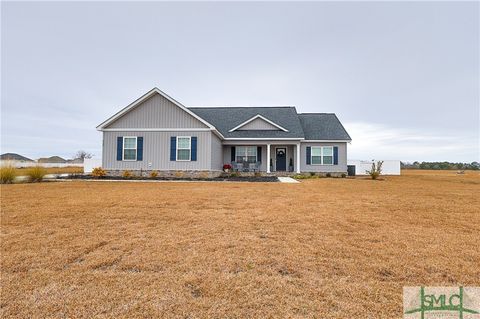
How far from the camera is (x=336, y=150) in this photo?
821 inches

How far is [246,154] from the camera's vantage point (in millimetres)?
21234

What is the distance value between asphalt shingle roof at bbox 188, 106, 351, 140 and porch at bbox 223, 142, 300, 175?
1033 millimetres

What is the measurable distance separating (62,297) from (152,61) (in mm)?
21090

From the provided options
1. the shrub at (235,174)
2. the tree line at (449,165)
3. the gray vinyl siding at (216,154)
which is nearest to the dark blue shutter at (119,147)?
the gray vinyl siding at (216,154)

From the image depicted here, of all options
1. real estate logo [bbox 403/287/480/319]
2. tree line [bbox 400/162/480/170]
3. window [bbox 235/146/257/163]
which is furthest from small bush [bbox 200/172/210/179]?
tree line [bbox 400/162/480/170]

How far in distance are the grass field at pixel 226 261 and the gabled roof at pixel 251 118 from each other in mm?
14349

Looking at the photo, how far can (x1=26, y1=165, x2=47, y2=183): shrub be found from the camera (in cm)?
1425

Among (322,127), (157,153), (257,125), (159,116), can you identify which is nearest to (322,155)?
(322,127)

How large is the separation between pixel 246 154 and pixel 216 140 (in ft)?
10.6

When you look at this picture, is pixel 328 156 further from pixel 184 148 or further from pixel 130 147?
pixel 130 147

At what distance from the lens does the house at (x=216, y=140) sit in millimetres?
17531

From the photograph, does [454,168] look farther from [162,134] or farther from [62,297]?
[62,297]

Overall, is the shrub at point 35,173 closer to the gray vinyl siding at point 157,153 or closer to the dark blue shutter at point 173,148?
the gray vinyl siding at point 157,153

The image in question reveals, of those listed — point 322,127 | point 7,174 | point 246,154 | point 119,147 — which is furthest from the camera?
point 322,127
